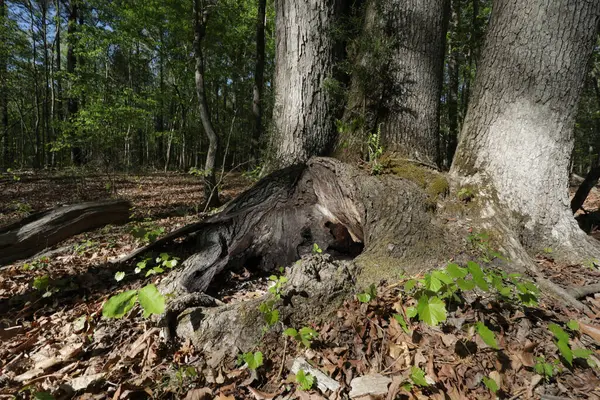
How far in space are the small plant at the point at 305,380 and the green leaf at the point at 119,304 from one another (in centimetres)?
91

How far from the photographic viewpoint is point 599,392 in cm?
133

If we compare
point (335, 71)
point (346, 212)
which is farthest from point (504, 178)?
point (335, 71)

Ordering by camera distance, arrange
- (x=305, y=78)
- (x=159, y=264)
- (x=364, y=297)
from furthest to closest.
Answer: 1. (x=305, y=78)
2. (x=159, y=264)
3. (x=364, y=297)

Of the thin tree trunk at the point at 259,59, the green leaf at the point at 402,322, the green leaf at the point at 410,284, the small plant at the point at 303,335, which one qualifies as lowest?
the small plant at the point at 303,335

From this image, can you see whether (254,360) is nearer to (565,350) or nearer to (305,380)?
(305,380)

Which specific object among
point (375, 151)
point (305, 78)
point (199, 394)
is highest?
point (305, 78)

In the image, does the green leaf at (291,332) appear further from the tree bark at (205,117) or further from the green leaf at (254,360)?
the tree bark at (205,117)

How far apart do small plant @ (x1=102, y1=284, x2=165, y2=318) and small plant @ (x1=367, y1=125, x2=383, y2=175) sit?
230cm

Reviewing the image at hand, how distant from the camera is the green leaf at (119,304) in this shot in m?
1.38

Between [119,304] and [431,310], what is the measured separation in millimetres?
1616

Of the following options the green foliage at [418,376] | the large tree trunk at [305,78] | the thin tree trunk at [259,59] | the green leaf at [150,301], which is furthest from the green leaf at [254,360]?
the thin tree trunk at [259,59]

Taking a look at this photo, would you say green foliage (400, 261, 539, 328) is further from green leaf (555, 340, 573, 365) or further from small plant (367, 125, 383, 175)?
small plant (367, 125, 383, 175)

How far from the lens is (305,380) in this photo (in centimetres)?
141

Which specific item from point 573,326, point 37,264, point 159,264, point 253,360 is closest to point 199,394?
point 253,360
